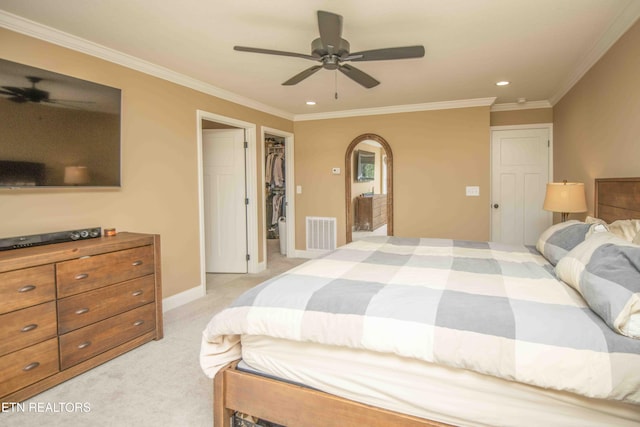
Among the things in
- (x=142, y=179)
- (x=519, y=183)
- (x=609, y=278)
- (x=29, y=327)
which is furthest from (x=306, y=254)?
(x=609, y=278)

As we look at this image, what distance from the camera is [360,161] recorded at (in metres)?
5.34

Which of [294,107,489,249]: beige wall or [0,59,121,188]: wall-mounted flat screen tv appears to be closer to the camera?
[0,59,121,188]: wall-mounted flat screen tv

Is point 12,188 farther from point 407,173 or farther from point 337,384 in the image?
point 407,173

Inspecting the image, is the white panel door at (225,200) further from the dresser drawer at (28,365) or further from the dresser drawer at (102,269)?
the dresser drawer at (28,365)

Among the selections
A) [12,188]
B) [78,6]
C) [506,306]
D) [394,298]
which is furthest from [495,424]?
[78,6]

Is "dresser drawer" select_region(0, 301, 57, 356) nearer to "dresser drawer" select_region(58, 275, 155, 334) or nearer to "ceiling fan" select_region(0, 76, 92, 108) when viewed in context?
"dresser drawer" select_region(58, 275, 155, 334)

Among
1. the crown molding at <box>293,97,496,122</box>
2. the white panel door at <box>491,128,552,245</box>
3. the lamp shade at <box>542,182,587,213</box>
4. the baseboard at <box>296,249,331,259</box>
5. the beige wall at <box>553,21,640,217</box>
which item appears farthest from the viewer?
the baseboard at <box>296,249,331,259</box>

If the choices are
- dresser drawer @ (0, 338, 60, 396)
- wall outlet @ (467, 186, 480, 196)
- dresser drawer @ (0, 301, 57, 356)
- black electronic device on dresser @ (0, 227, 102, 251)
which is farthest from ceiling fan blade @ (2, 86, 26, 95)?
wall outlet @ (467, 186, 480, 196)

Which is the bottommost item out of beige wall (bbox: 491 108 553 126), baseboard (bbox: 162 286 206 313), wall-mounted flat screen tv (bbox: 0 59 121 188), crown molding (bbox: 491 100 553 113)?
baseboard (bbox: 162 286 206 313)

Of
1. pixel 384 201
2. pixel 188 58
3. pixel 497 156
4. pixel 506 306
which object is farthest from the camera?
pixel 384 201

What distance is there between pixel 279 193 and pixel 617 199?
17.7 feet

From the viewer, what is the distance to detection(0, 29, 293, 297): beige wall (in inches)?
92.5

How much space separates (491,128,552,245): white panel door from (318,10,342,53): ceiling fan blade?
376 cm

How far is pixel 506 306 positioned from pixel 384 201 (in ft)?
13.0
